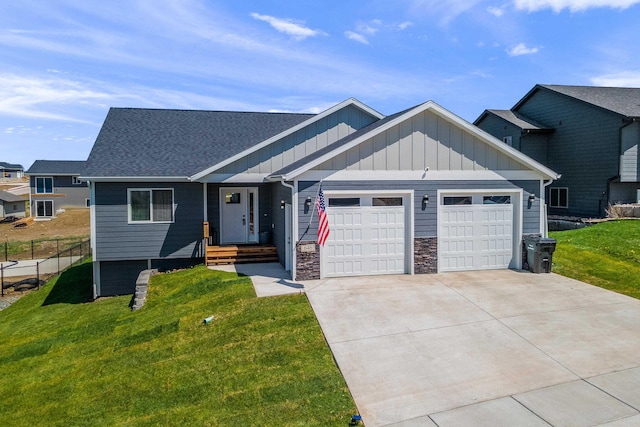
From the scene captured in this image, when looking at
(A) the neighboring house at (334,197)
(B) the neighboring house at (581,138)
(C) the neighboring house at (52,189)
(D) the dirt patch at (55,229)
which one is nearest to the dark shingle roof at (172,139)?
(A) the neighboring house at (334,197)

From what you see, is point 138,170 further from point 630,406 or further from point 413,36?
point 630,406

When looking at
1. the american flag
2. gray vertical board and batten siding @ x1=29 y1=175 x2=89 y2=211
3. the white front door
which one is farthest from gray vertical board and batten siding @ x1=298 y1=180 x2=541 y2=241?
gray vertical board and batten siding @ x1=29 y1=175 x2=89 y2=211

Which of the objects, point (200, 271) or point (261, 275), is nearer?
point (261, 275)

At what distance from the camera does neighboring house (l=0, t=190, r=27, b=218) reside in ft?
137

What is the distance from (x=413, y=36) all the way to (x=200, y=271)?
11007 millimetres

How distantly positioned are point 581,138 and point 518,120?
4.47 meters

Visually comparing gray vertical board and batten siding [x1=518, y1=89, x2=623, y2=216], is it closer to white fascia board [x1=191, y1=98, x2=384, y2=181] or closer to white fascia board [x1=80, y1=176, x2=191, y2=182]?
white fascia board [x1=191, y1=98, x2=384, y2=181]

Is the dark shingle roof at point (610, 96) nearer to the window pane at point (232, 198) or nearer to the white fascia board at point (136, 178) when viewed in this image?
the window pane at point (232, 198)

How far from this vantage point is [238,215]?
15.9 metres

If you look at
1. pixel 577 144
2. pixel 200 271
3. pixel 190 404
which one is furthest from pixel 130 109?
pixel 577 144

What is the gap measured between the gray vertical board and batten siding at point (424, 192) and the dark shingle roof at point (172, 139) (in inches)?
213

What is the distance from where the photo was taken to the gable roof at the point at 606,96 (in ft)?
73.3

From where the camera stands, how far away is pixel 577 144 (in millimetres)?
24109

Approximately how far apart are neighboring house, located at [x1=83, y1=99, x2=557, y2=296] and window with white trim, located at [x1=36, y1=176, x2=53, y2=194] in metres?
30.4
